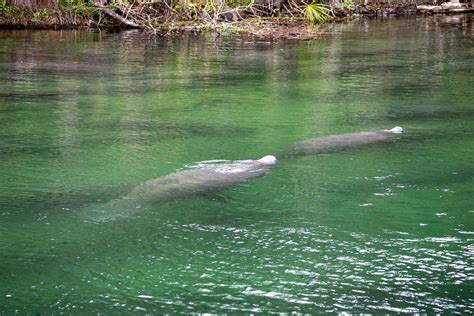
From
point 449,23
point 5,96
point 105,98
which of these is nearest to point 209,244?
point 105,98

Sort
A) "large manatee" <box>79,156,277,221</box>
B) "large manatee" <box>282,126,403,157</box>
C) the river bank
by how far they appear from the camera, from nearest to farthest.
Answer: "large manatee" <box>79,156,277,221</box> → "large manatee" <box>282,126,403,157</box> → the river bank

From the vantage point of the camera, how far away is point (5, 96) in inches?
363

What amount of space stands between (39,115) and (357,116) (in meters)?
3.44

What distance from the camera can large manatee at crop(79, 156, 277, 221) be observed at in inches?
191

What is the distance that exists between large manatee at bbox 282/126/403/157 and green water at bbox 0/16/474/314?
157 mm

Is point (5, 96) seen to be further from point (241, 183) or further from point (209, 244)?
point (209, 244)

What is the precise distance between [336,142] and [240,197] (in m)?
1.73

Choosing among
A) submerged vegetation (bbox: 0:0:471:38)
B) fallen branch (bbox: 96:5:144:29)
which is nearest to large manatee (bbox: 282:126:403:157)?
submerged vegetation (bbox: 0:0:471:38)

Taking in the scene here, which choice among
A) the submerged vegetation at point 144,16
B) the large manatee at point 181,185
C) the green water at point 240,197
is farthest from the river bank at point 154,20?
the large manatee at point 181,185

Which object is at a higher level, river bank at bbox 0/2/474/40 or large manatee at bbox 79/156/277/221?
river bank at bbox 0/2/474/40

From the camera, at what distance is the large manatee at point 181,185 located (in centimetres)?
486

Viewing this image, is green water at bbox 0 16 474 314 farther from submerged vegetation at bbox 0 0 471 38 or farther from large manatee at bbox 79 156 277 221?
submerged vegetation at bbox 0 0 471 38

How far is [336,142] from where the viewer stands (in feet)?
21.4

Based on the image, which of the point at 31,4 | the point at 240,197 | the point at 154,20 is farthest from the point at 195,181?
the point at 31,4
